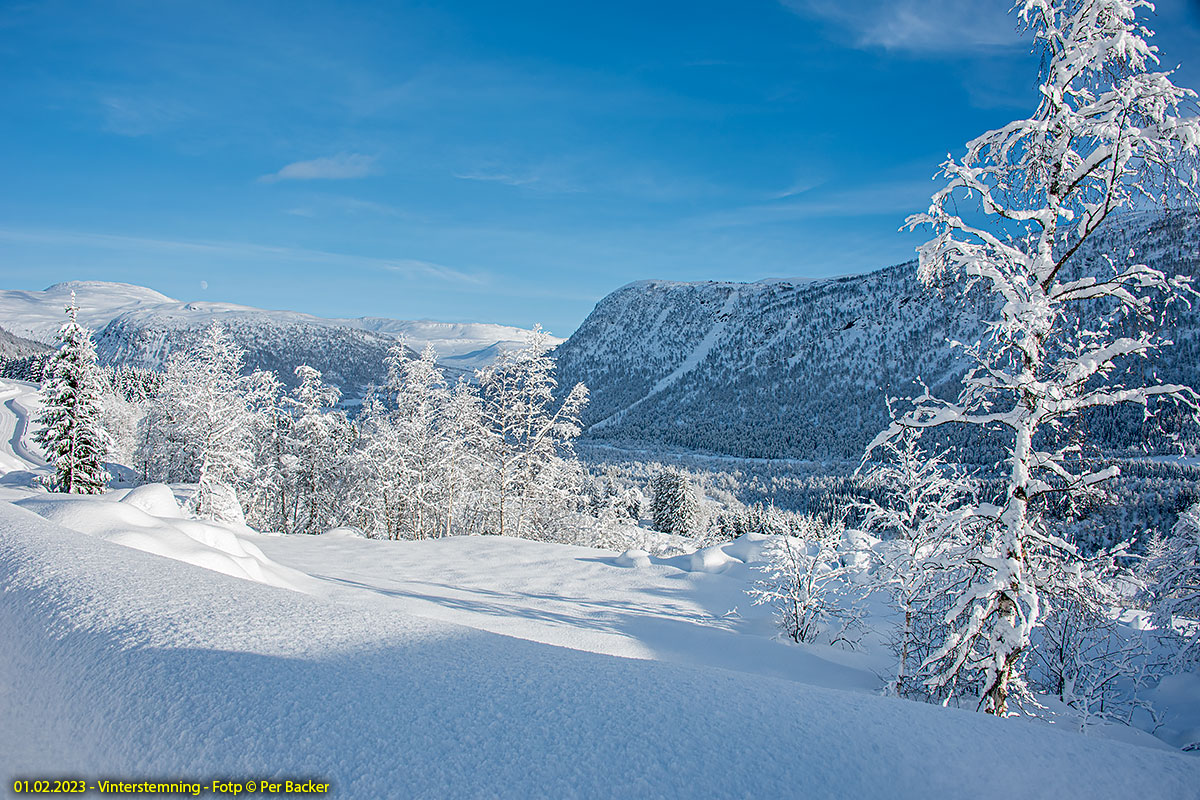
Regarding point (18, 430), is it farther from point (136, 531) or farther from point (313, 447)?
point (136, 531)

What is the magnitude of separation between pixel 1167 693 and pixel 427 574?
45.6 feet

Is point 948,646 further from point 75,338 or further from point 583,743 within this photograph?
point 75,338

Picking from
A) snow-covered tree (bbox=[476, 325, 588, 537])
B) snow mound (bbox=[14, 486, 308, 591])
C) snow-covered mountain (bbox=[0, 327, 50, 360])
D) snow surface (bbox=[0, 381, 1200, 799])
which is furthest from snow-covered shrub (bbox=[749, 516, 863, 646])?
snow-covered mountain (bbox=[0, 327, 50, 360])

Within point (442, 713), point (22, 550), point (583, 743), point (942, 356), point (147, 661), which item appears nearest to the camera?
point (583, 743)

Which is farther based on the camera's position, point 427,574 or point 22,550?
point 427,574

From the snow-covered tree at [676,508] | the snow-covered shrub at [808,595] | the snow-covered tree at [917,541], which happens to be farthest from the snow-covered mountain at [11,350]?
the snow-covered tree at [917,541]

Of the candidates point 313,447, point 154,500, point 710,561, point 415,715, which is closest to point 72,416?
point 313,447

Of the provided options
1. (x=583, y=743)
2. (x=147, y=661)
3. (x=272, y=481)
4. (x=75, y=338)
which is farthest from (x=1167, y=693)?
(x=75, y=338)

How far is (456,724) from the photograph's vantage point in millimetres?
2264

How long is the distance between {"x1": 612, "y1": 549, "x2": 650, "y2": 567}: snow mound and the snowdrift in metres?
11.3

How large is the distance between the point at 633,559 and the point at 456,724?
12.4m

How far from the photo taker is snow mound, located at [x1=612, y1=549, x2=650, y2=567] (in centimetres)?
1412

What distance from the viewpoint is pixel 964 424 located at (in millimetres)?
6047

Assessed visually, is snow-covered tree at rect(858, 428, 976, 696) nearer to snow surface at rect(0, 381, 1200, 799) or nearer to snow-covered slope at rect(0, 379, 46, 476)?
snow surface at rect(0, 381, 1200, 799)
